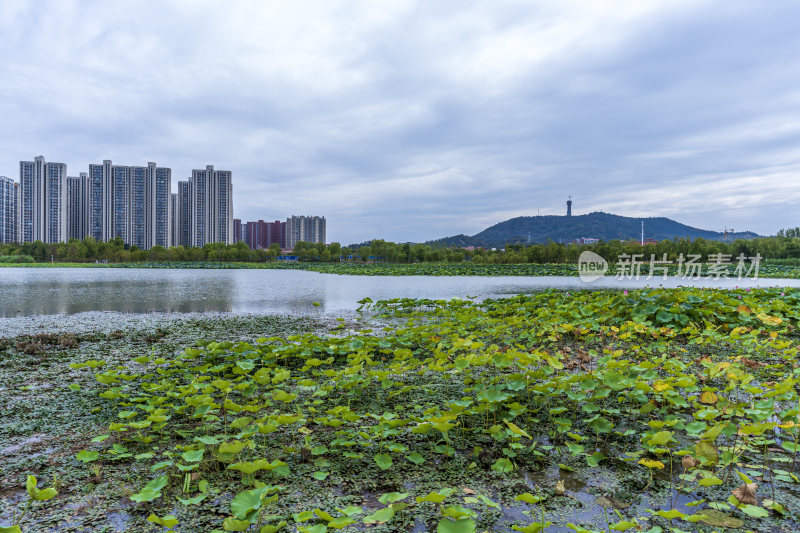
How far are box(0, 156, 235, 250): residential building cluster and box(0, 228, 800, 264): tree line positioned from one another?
17.8 feet

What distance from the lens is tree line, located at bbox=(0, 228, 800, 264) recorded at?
46812 millimetres

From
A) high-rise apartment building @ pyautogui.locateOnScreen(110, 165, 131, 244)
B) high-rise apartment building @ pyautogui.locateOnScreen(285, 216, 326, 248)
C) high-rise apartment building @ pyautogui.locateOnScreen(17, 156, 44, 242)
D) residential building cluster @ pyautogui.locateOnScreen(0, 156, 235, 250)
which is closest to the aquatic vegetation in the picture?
residential building cluster @ pyautogui.locateOnScreen(0, 156, 235, 250)

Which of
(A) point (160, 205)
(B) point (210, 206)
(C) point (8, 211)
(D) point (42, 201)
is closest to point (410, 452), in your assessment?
(B) point (210, 206)

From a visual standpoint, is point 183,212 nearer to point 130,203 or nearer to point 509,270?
point 130,203

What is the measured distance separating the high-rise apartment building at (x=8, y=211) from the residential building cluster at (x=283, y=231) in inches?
1694

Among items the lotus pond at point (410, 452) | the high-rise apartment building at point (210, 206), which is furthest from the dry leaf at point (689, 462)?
the high-rise apartment building at point (210, 206)

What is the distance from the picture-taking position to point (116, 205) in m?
73.6

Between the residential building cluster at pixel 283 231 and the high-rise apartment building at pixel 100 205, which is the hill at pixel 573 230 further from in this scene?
the high-rise apartment building at pixel 100 205

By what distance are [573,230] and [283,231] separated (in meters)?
95.9

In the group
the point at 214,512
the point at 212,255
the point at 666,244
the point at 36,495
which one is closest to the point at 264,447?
the point at 214,512

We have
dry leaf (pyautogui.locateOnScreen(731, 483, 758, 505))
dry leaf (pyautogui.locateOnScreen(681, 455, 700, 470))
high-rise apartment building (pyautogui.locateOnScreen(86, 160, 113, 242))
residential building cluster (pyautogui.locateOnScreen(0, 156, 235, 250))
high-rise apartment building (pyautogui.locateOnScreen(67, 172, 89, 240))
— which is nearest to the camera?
dry leaf (pyautogui.locateOnScreen(731, 483, 758, 505))

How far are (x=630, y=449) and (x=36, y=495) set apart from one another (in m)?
2.86

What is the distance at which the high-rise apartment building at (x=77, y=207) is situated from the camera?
73000mm

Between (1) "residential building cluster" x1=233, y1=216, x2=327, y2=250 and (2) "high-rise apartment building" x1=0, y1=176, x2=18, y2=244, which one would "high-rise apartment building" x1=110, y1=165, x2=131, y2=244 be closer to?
(2) "high-rise apartment building" x1=0, y1=176, x2=18, y2=244
